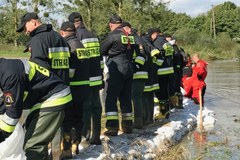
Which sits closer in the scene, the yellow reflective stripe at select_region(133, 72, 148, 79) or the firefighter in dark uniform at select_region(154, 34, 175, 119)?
the yellow reflective stripe at select_region(133, 72, 148, 79)

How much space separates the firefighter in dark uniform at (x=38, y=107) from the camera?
4645mm

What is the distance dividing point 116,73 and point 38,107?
2933mm

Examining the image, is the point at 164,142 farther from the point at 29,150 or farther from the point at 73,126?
the point at 29,150

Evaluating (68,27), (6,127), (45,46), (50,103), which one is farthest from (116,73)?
(6,127)

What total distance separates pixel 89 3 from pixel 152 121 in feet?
106

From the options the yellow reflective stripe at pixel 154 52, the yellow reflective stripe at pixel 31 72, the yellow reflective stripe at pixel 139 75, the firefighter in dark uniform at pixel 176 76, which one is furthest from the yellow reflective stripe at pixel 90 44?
the firefighter in dark uniform at pixel 176 76

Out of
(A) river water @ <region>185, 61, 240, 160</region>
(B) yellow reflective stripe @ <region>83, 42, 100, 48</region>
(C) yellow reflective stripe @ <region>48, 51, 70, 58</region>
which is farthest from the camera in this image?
(A) river water @ <region>185, 61, 240, 160</region>

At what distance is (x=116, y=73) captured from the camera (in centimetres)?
784

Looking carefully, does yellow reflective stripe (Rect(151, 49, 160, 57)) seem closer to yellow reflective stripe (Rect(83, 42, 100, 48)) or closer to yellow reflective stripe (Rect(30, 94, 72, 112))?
yellow reflective stripe (Rect(83, 42, 100, 48))

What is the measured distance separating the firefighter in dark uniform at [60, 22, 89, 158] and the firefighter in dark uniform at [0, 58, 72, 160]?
1259mm

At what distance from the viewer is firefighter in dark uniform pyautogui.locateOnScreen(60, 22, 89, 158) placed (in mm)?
6488

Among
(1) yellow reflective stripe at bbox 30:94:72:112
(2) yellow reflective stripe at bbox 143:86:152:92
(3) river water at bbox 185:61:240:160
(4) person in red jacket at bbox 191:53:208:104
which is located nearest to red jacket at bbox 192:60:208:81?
(4) person in red jacket at bbox 191:53:208:104

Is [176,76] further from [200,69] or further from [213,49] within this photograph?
[213,49]

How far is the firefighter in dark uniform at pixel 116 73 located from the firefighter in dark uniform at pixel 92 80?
65 centimetres
